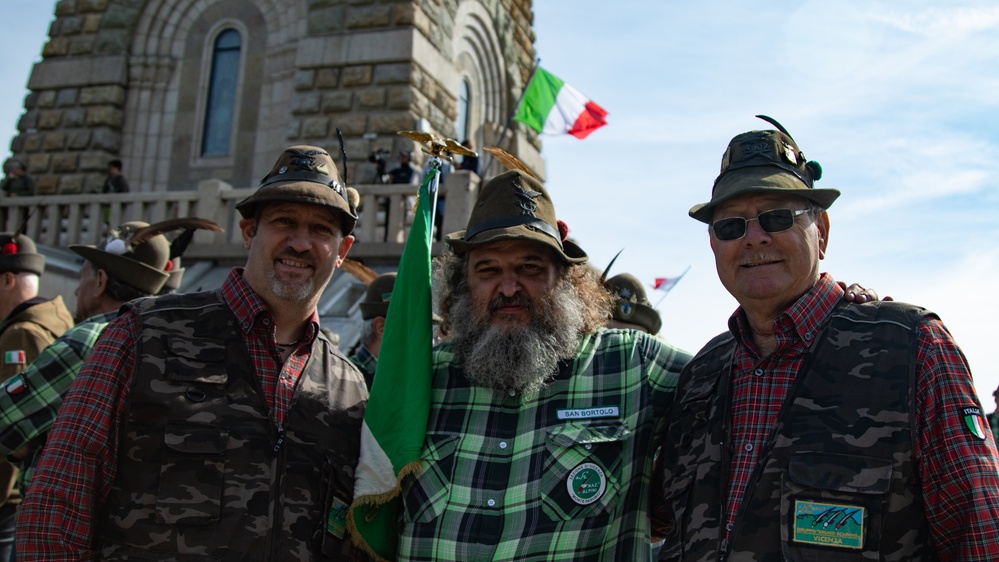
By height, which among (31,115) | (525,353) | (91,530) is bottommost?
(91,530)

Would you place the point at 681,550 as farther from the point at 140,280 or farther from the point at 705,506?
the point at 140,280

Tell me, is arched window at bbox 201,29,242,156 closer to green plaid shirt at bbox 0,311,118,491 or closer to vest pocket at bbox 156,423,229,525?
green plaid shirt at bbox 0,311,118,491

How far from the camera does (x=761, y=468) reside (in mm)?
2814

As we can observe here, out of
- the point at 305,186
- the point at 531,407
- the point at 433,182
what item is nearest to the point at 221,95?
the point at 433,182

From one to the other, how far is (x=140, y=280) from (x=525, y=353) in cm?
222

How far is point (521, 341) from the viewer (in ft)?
11.5

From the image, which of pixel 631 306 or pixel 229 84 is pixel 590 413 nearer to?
pixel 631 306

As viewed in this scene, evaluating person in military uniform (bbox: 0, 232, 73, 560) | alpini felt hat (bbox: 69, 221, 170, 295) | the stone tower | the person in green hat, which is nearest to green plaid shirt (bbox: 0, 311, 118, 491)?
the person in green hat

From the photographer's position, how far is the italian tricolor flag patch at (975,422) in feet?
8.47

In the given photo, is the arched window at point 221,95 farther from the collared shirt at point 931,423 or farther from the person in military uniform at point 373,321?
the collared shirt at point 931,423

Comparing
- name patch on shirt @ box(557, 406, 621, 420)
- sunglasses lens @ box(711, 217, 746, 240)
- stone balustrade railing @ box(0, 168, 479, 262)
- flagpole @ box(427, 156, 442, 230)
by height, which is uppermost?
stone balustrade railing @ box(0, 168, 479, 262)

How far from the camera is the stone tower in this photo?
14.0m

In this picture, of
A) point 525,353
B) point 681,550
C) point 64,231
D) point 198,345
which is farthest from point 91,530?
point 64,231

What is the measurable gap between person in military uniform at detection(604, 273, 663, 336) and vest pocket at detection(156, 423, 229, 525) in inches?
129
